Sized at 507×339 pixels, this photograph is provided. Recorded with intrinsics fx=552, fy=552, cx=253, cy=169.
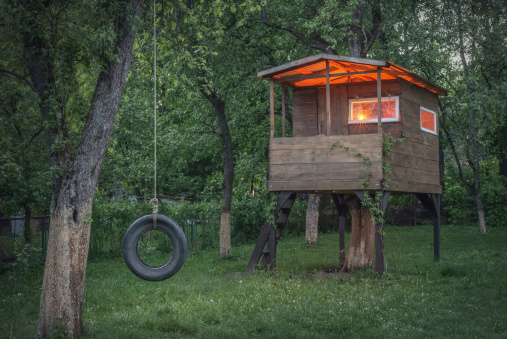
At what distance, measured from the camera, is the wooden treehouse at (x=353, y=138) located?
43.7ft

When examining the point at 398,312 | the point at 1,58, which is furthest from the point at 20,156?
the point at 398,312

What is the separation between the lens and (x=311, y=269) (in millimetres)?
15172

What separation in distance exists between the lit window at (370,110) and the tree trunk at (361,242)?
7.50 feet

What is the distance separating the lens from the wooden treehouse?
13328mm

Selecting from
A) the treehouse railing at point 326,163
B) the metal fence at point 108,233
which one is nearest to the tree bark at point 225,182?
the metal fence at point 108,233

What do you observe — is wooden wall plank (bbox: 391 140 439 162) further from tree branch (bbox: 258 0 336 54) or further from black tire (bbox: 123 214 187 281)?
black tire (bbox: 123 214 187 281)

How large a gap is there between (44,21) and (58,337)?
497cm

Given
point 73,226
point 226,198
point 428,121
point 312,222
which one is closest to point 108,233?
point 226,198

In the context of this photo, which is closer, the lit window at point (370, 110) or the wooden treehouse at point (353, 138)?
the wooden treehouse at point (353, 138)

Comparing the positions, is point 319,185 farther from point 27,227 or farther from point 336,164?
point 27,227

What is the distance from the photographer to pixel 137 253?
26.6 ft

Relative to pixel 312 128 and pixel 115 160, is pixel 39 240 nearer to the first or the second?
pixel 115 160

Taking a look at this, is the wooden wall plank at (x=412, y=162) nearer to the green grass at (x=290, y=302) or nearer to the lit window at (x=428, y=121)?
the lit window at (x=428, y=121)

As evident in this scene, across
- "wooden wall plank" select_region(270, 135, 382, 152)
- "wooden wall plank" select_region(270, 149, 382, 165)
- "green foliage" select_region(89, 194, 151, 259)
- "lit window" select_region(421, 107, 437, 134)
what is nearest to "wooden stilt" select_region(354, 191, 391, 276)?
"wooden wall plank" select_region(270, 149, 382, 165)
